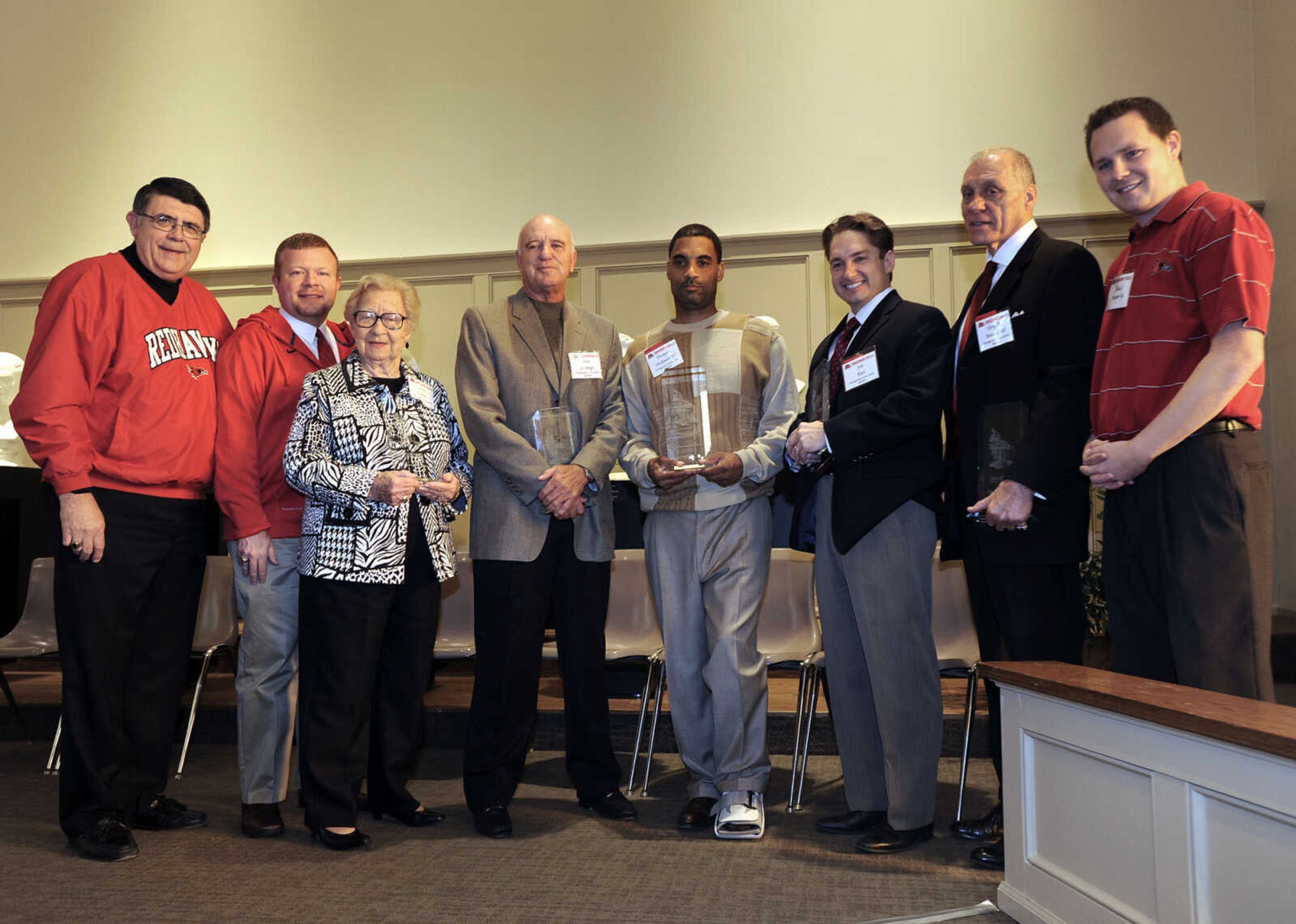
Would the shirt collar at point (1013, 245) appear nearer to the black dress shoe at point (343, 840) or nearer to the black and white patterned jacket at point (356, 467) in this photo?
the black and white patterned jacket at point (356, 467)

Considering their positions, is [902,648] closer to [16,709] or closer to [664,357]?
[664,357]

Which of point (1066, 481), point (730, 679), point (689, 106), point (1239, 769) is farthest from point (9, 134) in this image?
point (1239, 769)

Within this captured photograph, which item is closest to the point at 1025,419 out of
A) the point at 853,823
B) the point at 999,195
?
the point at 999,195

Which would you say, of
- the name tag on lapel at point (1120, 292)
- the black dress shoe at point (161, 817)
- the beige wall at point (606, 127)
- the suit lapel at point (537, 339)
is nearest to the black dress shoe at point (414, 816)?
the black dress shoe at point (161, 817)

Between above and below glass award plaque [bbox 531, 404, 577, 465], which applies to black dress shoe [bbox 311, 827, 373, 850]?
below

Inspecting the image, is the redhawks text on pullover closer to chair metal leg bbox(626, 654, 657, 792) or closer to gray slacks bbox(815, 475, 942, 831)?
chair metal leg bbox(626, 654, 657, 792)

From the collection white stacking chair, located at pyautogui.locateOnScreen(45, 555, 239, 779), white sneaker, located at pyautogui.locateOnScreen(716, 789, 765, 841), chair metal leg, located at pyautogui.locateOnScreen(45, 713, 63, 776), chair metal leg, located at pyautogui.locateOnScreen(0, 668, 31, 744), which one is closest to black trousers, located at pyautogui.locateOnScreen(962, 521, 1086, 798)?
white sneaker, located at pyautogui.locateOnScreen(716, 789, 765, 841)

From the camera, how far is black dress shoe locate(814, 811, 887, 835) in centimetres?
297

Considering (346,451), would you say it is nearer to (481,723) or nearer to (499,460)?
(499,460)

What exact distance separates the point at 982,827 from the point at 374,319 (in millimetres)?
2272

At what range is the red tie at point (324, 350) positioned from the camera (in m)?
3.25

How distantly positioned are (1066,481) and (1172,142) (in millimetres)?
838

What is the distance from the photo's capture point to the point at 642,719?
3707 mm

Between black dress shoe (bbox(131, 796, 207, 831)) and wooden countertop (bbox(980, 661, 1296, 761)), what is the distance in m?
2.39
